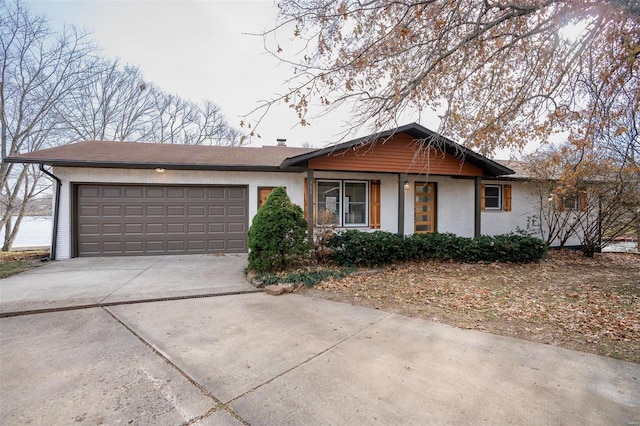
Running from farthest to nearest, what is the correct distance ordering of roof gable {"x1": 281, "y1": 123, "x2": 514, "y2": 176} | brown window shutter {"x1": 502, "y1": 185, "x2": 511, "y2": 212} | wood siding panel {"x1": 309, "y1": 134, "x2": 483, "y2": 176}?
1. brown window shutter {"x1": 502, "y1": 185, "x2": 511, "y2": 212}
2. wood siding panel {"x1": 309, "y1": 134, "x2": 483, "y2": 176}
3. roof gable {"x1": 281, "y1": 123, "x2": 514, "y2": 176}

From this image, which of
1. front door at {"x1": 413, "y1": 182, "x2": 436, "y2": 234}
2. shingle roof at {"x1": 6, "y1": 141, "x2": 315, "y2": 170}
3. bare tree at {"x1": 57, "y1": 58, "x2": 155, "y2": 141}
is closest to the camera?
shingle roof at {"x1": 6, "y1": 141, "x2": 315, "y2": 170}

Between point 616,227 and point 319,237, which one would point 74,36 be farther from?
point 616,227

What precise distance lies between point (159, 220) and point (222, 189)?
201cm

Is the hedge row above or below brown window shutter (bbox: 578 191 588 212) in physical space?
below

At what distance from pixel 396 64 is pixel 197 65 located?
6940 millimetres

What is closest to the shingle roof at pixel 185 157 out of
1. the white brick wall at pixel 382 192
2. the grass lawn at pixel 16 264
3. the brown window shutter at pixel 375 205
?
the white brick wall at pixel 382 192

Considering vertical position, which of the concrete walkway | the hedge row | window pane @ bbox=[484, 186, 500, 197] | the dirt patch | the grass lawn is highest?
window pane @ bbox=[484, 186, 500, 197]

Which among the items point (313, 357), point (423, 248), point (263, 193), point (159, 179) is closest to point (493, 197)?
point (423, 248)

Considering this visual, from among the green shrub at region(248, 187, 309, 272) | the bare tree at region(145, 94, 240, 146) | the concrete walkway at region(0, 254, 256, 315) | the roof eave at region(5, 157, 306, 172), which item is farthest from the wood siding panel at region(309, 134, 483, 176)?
the bare tree at region(145, 94, 240, 146)

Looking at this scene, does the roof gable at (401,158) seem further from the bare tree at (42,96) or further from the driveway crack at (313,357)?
the bare tree at (42,96)

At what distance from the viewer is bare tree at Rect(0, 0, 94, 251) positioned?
12461 millimetres

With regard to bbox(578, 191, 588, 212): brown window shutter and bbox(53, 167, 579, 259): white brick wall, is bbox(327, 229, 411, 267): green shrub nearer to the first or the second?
bbox(53, 167, 579, 259): white brick wall

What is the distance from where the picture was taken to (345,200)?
32.9 ft

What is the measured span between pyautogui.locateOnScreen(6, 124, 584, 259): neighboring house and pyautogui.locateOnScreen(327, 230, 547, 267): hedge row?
0.99m
